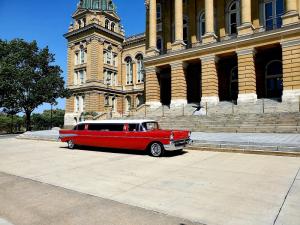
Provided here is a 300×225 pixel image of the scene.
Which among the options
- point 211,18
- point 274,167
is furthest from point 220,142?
point 211,18

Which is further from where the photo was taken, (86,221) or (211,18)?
(211,18)

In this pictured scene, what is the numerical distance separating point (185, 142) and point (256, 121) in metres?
9.19

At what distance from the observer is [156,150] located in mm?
11906

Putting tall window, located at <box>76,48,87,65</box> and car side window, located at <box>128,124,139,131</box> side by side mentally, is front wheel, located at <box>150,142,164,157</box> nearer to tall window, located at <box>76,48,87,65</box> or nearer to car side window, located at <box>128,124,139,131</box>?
car side window, located at <box>128,124,139,131</box>

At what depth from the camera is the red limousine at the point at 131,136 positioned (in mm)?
11797

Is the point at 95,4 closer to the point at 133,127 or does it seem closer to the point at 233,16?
the point at 233,16

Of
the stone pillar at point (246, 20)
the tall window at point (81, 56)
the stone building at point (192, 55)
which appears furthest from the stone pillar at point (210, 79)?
the tall window at point (81, 56)

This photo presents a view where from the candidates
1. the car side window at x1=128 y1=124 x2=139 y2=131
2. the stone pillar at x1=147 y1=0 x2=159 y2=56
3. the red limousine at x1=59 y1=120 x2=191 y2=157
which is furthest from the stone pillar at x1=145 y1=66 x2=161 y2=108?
the car side window at x1=128 y1=124 x2=139 y2=131

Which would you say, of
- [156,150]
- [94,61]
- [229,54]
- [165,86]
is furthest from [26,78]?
[156,150]

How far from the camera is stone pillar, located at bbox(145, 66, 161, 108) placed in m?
33.7

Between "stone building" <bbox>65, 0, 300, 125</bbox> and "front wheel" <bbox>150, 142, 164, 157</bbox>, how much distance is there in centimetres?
1570

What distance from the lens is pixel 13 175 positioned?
851 cm

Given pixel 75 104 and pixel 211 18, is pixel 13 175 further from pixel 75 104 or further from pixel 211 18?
pixel 75 104

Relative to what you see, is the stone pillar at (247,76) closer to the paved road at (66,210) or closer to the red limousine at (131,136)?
the red limousine at (131,136)
